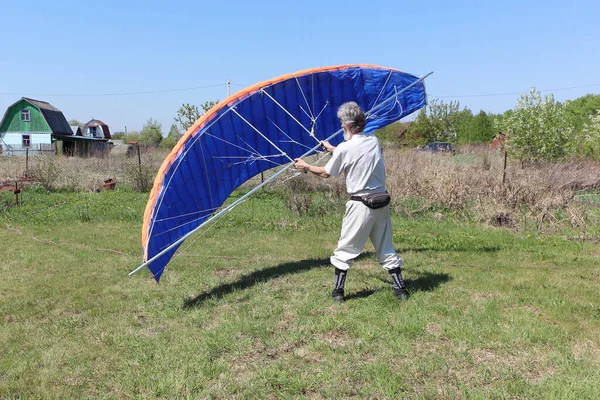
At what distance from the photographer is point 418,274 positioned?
19.4 ft

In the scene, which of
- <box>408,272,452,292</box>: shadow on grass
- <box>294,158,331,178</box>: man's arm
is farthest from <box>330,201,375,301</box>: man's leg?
<box>408,272,452,292</box>: shadow on grass

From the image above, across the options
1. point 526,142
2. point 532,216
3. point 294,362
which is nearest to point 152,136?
point 526,142

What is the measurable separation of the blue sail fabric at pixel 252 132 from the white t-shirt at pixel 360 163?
123cm

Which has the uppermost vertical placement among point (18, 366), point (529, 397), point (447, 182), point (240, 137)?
point (240, 137)

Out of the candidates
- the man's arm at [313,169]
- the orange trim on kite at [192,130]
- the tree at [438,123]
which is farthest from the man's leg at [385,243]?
the tree at [438,123]

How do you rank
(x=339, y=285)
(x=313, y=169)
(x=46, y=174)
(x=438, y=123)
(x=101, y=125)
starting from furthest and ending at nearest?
(x=101, y=125) → (x=438, y=123) → (x=46, y=174) → (x=339, y=285) → (x=313, y=169)

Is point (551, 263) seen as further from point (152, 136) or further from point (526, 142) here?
point (152, 136)

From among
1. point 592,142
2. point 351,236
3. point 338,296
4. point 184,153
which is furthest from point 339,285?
point 592,142

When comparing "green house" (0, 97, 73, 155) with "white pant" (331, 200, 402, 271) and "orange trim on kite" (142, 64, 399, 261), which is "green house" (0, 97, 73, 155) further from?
"white pant" (331, 200, 402, 271)

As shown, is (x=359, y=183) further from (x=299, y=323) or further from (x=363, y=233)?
(x=299, y=323)

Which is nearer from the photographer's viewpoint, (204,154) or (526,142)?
(204,154)

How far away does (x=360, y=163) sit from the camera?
459cm

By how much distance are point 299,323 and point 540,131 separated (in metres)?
15.2

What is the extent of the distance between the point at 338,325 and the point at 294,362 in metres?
0.74
